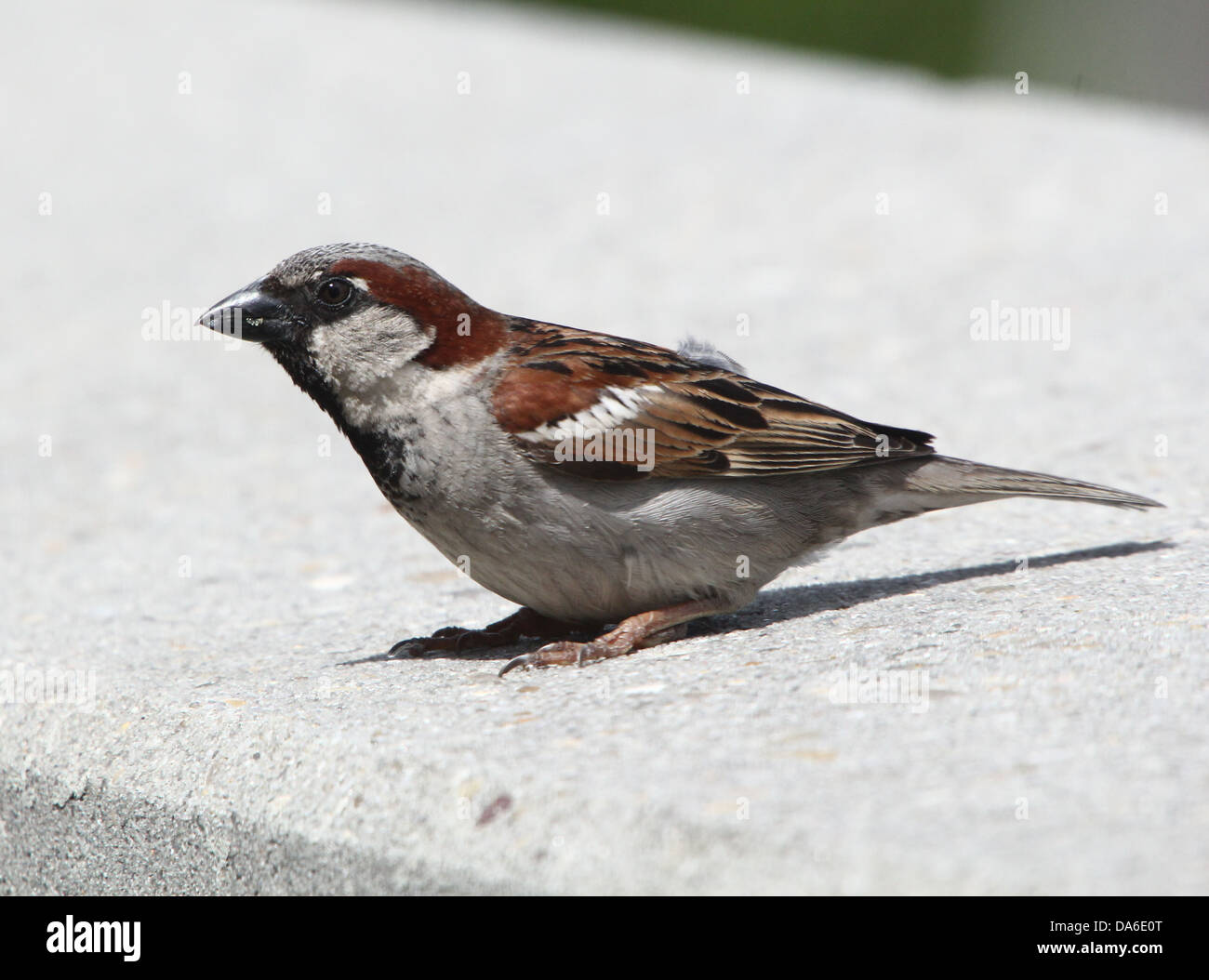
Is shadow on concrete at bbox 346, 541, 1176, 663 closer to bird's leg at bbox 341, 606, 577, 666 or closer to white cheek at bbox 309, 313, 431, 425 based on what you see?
bird's leg at bbox 341, 606, 577, 666

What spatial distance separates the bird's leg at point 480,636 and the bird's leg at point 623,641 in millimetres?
268

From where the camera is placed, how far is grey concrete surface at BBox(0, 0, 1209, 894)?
306cm

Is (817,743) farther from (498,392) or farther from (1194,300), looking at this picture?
(1194,300)

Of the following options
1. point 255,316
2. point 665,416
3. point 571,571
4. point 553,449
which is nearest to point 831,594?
point 665,416

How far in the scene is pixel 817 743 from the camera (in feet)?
10.5

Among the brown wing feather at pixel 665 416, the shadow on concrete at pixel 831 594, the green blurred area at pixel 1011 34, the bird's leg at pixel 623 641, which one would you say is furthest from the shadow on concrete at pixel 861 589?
the green blurred area at pixel 1011 34

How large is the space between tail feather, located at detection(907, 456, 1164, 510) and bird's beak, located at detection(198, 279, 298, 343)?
1.78 meters

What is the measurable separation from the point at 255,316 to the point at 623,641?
127cm

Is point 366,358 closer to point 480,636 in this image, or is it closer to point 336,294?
point 336,294

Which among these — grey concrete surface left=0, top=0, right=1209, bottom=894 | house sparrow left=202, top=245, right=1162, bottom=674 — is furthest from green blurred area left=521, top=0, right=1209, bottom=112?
house sparrow left=202, top=245, right=1162, bottom=674

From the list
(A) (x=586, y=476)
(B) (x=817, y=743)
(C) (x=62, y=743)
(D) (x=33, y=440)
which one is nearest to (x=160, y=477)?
(D) (x=33, y=440)

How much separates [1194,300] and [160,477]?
15.8 feet
